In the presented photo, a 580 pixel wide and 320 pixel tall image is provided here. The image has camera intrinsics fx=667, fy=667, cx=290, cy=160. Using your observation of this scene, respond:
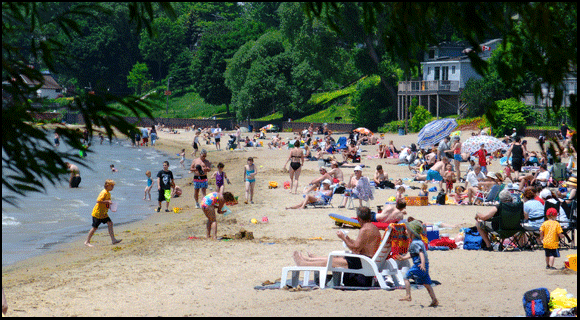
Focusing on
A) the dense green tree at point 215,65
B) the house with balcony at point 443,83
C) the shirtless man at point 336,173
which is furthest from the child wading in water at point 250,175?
the dense green tree at point 215,65

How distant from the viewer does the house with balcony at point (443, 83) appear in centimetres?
5281

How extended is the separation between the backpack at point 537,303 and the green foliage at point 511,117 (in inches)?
1342

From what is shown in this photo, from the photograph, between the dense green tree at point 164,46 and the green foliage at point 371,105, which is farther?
the dense green tree at point 164,46

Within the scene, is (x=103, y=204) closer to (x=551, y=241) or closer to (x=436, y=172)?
(x=551, y=241)

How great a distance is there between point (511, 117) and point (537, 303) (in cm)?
3499

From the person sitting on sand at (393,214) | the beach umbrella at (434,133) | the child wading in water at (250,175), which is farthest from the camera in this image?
the beach umbrella at (434,133)

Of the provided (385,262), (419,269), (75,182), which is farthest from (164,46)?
(419,269)

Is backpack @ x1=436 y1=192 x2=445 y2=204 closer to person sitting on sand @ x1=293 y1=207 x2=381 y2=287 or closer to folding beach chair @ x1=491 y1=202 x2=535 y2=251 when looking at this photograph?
folding beach chair @ x1=491 y1=202 x2=535 y2=251

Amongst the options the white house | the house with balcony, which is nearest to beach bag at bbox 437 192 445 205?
the white house

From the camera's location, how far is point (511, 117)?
1594 inches

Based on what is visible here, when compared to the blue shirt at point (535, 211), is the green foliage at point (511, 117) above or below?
above

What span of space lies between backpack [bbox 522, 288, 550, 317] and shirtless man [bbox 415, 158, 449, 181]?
1227 centimetres

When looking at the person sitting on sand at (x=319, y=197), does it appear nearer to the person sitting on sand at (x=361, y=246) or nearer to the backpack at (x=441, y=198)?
the backpack at (x=441, y=198)

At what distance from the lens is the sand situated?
839cm
